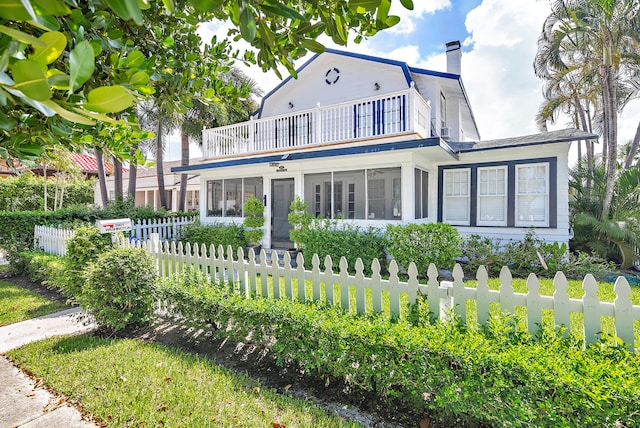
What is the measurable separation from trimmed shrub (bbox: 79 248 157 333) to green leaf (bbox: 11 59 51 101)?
14.2 feet

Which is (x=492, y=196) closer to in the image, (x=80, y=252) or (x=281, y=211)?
(x=281, y=211)

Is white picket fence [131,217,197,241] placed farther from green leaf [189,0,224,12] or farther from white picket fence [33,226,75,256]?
green leaf [189,0,224,12]

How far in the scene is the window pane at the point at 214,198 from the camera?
42.2 feet

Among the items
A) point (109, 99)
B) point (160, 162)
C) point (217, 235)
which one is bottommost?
point (217, 235)

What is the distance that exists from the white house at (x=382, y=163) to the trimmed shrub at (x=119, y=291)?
6.09 metres

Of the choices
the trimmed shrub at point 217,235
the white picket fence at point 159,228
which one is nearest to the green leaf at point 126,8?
the trimmed shrub at point 217,235

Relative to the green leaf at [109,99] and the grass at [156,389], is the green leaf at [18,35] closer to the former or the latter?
the green leaf at [109,99]

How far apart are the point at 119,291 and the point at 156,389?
1849mm

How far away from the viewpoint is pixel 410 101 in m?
8.73

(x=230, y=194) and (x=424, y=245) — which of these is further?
(x=230, y=194)

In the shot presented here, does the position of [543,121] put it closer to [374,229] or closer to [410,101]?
[410,101]

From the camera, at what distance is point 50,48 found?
2.68 ft

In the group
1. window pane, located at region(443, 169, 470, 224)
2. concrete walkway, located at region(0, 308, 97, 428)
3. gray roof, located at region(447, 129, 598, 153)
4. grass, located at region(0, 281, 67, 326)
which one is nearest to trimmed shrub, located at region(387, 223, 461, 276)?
window pane, located at region(443, 169, 470, 224)

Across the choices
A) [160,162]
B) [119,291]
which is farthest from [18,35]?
[160,162]
